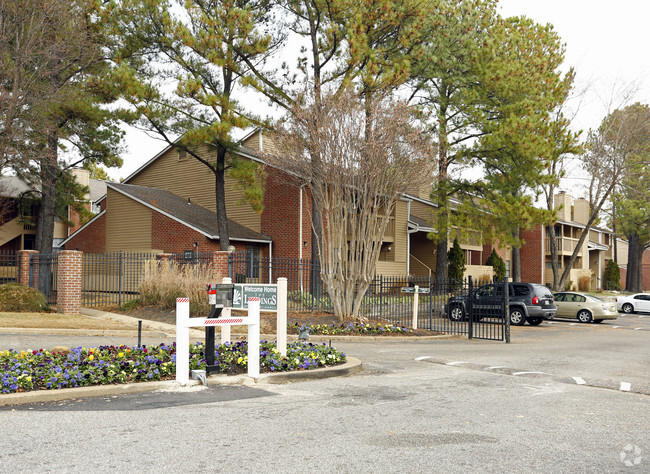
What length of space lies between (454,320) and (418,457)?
17.8 m

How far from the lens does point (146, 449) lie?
5648mm

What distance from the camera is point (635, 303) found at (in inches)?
1443

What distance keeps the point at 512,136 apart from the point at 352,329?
14.4 m

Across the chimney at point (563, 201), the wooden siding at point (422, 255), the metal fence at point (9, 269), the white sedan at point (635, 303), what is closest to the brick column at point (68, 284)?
the metal fence at point (9, 269)

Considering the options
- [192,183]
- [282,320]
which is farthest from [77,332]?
→ [192,183]

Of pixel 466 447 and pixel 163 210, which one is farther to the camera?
pixel 163 210

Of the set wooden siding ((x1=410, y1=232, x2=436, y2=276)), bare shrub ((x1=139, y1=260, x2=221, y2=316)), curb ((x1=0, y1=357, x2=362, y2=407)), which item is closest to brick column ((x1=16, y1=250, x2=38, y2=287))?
bare shrub ((x1=139, y1=260, x2=221, y2=316))

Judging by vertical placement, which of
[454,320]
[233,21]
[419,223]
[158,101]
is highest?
[233,21]

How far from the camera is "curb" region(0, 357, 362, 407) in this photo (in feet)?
24.6

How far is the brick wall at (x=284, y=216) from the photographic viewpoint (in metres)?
30.6

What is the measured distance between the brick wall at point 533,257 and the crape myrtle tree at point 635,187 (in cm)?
650

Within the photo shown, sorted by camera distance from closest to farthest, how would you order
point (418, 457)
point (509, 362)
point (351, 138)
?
point (418, 457), point (509, 362), point (351, 138)

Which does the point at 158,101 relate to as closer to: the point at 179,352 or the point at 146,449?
the point at 179,352

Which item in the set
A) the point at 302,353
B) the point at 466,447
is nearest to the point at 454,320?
the point at 302,353
